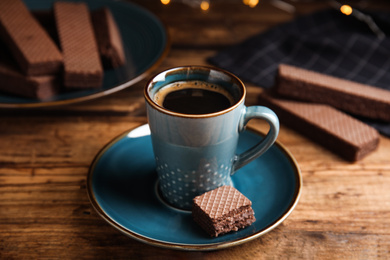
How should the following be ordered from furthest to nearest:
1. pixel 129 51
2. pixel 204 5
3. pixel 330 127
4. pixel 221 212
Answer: pixel 204 5, pixel 129 51, pixel 330 127, pixel 221 212

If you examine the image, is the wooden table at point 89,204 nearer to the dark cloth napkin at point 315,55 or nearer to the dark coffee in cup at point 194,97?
the dark cloth napkin at point 315,55

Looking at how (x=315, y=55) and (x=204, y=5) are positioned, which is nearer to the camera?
(x=315, y=55)

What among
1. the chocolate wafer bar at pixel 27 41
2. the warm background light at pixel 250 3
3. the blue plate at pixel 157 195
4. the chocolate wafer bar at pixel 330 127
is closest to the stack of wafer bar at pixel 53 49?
the chocolate wafer bar at pixel 27 41

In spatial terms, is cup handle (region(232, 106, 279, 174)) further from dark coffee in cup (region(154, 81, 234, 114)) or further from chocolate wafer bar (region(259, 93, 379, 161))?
chocolate wafer bar (region(259, 93, 379, 161))

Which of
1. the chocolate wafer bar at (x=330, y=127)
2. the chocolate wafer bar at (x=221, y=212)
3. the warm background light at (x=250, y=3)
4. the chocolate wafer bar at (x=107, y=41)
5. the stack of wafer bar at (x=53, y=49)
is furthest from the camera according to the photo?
the warm background light at (x=250, y=3)

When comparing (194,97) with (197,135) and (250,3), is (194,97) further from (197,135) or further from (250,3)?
(250,3)

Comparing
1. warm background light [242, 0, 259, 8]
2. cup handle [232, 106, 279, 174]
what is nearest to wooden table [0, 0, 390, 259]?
cup handle [232, 106, 279, 174]

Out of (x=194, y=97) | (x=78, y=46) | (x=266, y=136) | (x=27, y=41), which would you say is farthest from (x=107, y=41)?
(x=266, y=136)
